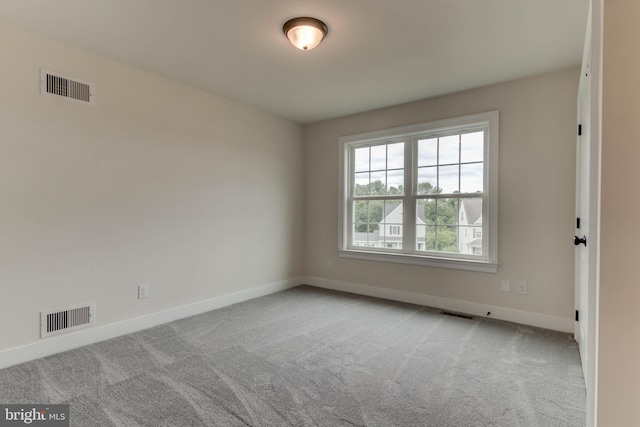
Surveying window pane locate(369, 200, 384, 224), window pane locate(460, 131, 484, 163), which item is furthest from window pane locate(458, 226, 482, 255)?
window pane locate(369, 200, 384, 224)

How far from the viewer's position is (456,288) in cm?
357

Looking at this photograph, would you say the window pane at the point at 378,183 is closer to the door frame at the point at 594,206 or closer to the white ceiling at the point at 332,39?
the white ceiling at the point at 332,39

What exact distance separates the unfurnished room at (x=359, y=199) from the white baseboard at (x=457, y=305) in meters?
0.02

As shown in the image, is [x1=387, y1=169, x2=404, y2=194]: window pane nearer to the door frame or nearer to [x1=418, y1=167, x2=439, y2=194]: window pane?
[x1=418, y1=167, x2=439, y2=194]: window pane

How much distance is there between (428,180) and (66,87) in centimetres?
366

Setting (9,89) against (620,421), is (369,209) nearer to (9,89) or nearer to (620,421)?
(620,421)

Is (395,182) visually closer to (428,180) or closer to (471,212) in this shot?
(428,180)

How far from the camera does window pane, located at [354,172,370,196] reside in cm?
445

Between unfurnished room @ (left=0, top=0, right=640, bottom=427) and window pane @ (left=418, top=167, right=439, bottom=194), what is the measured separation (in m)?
0.03

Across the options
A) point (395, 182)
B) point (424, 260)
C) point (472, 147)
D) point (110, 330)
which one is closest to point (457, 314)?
point (424, 260)

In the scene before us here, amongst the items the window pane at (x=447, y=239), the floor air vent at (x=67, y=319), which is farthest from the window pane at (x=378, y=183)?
the floor air vent at (x=67, y=319)

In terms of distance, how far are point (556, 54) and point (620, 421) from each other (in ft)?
9.07

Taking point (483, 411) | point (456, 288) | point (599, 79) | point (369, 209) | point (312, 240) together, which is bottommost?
point (483, 411)

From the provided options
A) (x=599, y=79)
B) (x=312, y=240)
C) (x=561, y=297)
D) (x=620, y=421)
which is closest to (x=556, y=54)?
(x=599, y=79)
